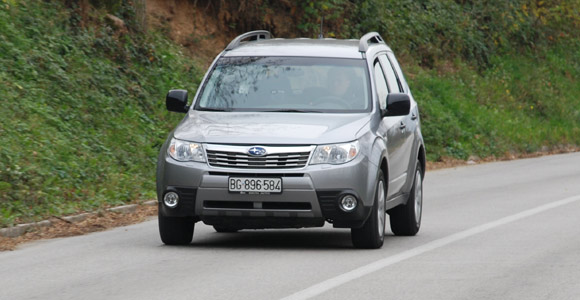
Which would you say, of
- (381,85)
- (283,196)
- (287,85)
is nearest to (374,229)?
(283,196)

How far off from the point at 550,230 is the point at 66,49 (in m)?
9.71

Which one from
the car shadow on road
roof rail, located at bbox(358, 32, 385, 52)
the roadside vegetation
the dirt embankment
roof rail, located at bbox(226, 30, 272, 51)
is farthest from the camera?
the dirt embankment

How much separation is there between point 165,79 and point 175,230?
1124cm

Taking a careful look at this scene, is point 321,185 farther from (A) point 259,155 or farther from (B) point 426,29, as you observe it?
(B) point 426,29

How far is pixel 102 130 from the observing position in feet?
59.7

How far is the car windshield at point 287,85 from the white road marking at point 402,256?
4.85 feet

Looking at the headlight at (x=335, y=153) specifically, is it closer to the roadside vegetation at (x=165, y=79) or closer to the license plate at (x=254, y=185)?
the license plate at (x=254, y=185)

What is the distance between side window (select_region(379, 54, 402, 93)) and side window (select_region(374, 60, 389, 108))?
0.16m

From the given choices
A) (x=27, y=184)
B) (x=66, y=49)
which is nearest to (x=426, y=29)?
(x=66, y=49)

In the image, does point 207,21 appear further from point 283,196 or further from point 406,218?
point 283,196

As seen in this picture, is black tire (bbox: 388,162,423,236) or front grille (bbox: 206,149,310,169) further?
black tire (bbox: 388,162,423,236)

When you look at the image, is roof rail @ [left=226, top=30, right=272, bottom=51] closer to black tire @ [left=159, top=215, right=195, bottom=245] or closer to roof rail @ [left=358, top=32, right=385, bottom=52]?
roof rail @ [left=358, top=32, right=385, bottom=52]

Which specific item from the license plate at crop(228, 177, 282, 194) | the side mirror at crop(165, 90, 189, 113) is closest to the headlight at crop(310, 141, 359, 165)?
the license plate at crop(228, 177, 282, 194)

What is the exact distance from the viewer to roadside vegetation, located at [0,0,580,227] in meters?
15.6
